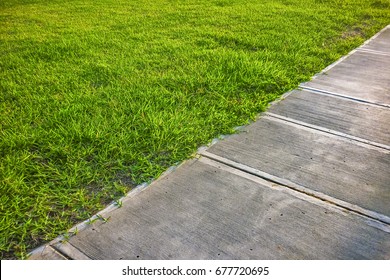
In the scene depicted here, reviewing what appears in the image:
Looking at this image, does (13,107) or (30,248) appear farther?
(13,107)

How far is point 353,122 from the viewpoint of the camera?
3682 millimetres

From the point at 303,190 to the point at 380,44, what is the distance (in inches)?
181

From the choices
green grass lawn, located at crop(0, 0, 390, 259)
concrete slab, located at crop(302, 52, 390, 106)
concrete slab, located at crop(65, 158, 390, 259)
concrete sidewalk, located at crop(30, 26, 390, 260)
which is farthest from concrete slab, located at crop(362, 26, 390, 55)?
concrete slab, located at crop(65, 158, 390, 259)

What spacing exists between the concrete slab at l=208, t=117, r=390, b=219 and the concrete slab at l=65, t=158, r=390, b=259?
21cm

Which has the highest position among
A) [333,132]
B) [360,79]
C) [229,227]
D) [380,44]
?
[380,44]

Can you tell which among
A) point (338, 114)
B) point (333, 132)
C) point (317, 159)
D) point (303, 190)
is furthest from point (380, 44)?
point (303, 190)

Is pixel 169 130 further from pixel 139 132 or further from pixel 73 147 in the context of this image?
pixel 73 147

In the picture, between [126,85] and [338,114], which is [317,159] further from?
[126,85]

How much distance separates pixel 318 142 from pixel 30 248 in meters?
2.51

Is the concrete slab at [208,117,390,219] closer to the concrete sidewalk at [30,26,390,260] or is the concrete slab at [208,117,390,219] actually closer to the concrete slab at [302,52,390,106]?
the concrete sidewalk at [30,26,390,260]

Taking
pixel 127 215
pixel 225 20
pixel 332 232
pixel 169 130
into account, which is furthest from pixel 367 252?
pixel 225 20

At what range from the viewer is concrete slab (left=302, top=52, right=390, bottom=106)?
436 cm

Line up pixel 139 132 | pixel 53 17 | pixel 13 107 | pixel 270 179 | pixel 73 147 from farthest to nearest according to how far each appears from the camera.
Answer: pixel 53 17
pixel 13 107
pixel 139 132
pixel 73 147
pixel 270 179

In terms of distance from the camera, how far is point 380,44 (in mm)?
6137
